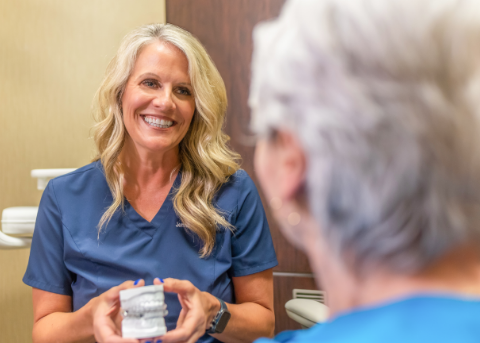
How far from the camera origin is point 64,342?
3.85ft

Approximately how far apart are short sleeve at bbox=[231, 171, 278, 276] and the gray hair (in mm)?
888

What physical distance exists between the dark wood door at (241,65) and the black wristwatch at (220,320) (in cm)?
98

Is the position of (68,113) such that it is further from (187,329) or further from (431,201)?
(431,201)

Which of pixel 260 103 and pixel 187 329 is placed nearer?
pixel 260 103

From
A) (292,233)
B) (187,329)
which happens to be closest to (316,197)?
(292,233)

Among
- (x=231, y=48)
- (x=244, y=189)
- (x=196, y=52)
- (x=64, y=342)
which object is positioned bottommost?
(x=64, y=342)

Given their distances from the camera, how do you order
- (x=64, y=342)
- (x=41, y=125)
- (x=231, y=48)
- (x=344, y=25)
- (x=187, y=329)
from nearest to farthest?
(x=344, y=25), (x=187, y=329), (x=64, y=342), (x=41, y=125), (x=231, y=48)

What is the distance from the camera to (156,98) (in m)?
1.31

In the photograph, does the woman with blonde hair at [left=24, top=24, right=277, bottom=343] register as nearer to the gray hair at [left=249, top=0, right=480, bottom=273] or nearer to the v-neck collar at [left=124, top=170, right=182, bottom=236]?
the v-neck collar at [left=124, top=170, right=182, bottom=236]

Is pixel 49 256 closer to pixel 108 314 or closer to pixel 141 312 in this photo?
pixel 108 314

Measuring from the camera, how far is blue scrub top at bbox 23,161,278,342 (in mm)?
1220

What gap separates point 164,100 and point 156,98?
30mm

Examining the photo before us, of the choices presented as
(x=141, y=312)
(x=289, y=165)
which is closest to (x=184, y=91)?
(x=141, y=312)

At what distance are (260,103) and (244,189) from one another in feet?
3.03
